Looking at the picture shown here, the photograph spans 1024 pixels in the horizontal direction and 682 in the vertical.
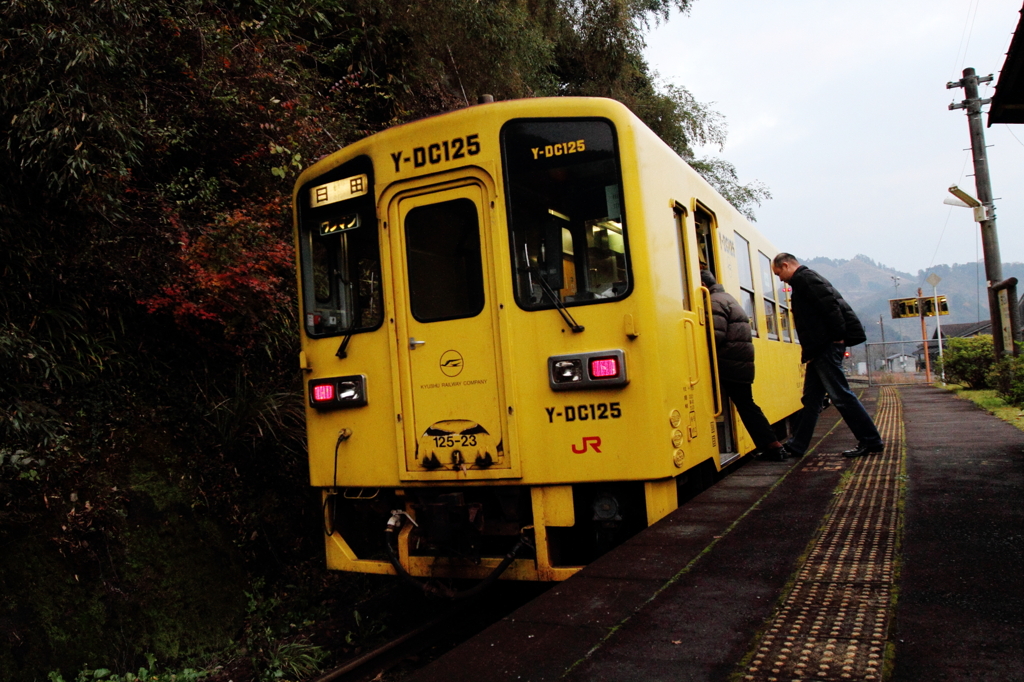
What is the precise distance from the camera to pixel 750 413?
19.0ft

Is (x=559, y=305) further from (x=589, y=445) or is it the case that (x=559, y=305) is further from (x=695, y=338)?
(x=695, y=338)

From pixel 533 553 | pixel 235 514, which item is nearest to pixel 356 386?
pixel 533 553

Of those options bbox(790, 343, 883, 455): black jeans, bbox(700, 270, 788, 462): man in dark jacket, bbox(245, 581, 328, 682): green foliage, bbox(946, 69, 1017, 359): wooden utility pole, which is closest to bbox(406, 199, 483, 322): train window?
bbox(700, 270, 788, 462): man in dark jacket

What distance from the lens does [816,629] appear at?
Answer: 7.86 feet

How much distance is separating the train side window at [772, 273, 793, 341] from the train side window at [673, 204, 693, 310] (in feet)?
16.2

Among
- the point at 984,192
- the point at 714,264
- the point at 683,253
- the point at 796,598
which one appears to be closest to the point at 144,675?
the point at 796,598

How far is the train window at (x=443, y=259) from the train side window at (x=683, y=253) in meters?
1.39

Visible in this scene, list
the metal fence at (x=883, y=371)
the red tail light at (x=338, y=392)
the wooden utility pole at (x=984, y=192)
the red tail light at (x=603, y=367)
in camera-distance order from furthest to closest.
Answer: the metal fence at (x=883, y=371) → the wooden utility pole at (x=984, y=192) → the red tail light at (x=338, y=392) → the red tail light at (x=603, y=367)

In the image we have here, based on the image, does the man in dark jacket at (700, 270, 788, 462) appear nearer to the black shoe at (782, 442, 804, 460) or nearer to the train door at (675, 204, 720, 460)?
the train door at (675, 204, 720, 460)

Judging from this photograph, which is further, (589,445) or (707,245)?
(707,245)

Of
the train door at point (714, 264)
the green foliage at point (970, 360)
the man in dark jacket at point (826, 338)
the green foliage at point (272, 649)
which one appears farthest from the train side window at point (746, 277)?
the green foliage at point (970, 360)

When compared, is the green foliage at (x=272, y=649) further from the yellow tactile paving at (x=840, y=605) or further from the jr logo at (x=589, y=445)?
the yellow tactile paving at (x=840, y=605)

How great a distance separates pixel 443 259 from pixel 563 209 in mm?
771

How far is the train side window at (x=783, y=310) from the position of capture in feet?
31.4
